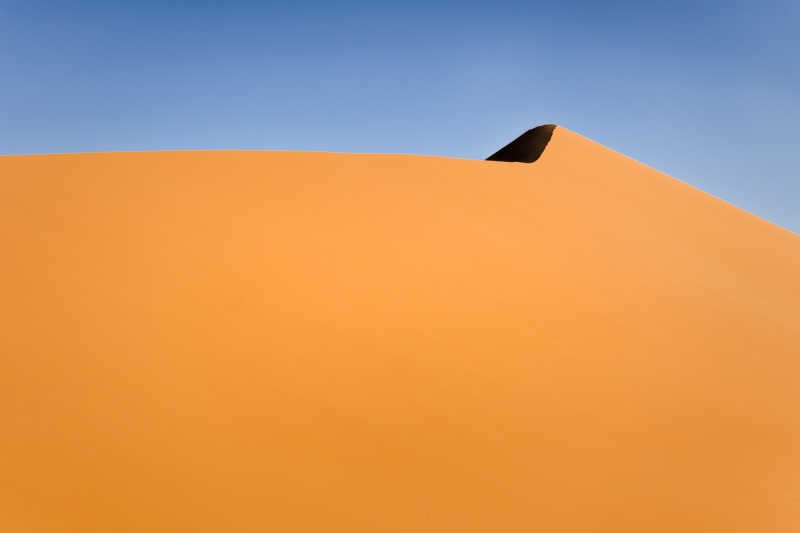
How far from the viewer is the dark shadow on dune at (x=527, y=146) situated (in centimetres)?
909

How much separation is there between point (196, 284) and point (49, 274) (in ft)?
2.71

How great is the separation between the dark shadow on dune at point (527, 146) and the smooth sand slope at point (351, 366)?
3.65 metres

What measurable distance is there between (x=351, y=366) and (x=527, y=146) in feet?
25.6

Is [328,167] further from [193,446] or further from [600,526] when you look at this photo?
[600,526]

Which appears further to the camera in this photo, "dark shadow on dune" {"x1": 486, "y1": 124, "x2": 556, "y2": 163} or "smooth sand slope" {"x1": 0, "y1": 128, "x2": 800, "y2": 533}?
"dark shadow on dune" {"x1": 486, "y1": 124, "x2": 556, "y2": 163}

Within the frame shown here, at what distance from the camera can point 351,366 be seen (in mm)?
3283

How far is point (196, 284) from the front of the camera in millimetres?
3652

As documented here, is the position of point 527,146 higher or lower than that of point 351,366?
higher

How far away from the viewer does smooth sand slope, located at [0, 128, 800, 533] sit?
8.18ft

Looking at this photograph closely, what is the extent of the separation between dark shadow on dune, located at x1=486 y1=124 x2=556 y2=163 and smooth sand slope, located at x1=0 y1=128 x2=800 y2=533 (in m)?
3.65

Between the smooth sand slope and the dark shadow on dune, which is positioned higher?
the dark shadow on dune

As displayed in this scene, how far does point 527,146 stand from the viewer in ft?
33.5

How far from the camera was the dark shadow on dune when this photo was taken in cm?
909

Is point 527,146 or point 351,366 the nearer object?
point 351,366
